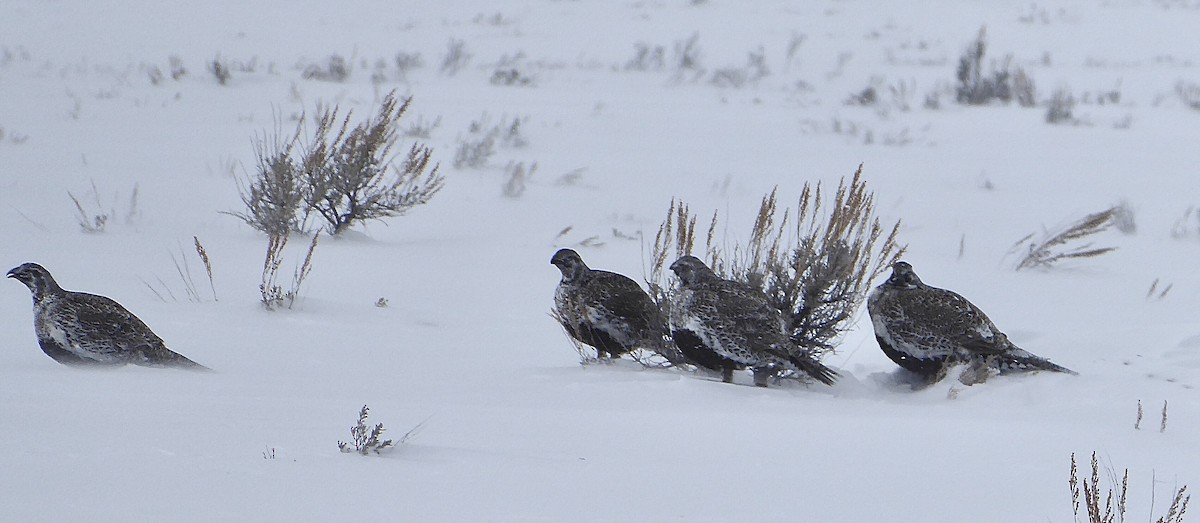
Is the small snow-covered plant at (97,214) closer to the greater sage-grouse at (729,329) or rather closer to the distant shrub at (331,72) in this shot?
the greater sage-grouse at (729,329)

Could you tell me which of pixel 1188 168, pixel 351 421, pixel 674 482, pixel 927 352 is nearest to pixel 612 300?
pixel 927 352

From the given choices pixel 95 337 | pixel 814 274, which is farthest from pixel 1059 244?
pixel 95 337

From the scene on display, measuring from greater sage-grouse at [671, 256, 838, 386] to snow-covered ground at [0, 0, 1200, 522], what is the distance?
0.42ft

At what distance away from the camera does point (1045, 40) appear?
22172 millimetres

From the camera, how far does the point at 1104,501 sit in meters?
3.23

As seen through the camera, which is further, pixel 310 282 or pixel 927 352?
pixel 310 282

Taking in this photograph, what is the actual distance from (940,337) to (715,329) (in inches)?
35.3

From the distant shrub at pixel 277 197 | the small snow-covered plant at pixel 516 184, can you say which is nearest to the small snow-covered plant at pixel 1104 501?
the distant shrub at pixel 277 197

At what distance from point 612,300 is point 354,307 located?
5.76ft

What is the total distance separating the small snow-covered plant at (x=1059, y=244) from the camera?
7.64m

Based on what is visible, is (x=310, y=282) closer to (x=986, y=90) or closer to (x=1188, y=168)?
(x=1188, y=168)

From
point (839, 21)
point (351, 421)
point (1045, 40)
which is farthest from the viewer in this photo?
point (839, 21)

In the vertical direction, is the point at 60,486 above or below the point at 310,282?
above

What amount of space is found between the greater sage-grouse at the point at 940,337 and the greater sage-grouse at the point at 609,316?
94cm
